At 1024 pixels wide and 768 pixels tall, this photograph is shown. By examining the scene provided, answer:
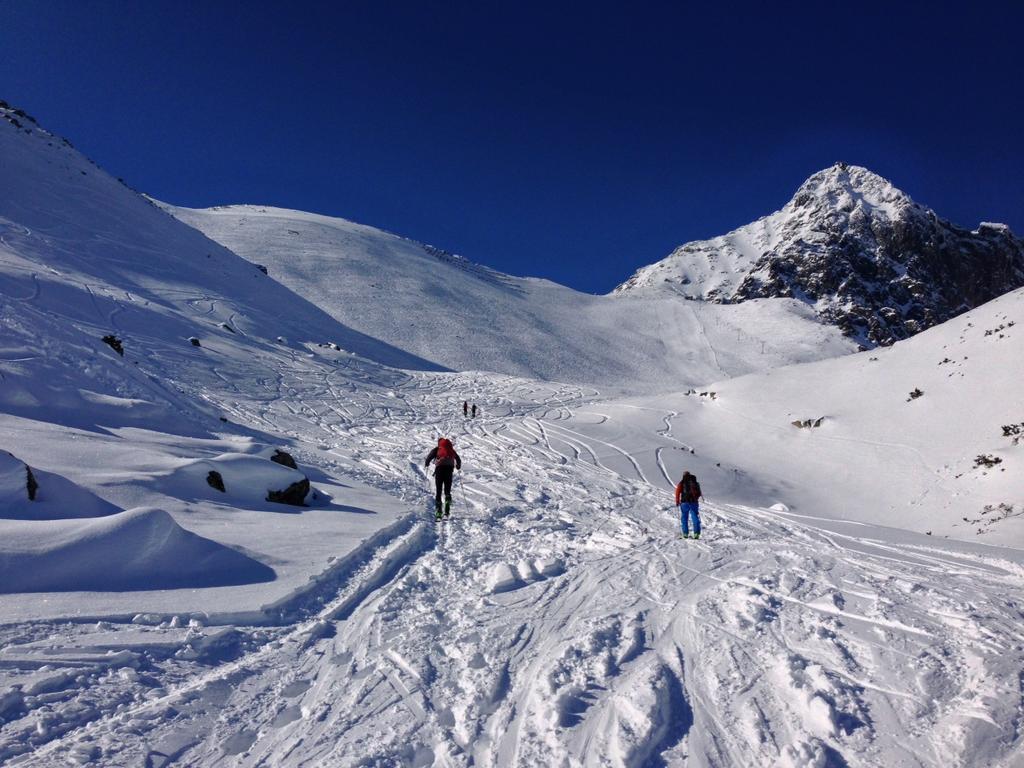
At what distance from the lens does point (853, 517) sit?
16250mm

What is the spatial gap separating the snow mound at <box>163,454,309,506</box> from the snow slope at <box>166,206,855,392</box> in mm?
38251

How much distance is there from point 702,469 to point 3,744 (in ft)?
61.3

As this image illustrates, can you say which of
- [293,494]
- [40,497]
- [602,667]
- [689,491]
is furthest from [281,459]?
[602,667]

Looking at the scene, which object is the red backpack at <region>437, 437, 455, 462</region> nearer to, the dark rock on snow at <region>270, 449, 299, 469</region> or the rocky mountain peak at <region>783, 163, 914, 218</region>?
the dark rock on snow at <region>270, 449, 299, 469</region>

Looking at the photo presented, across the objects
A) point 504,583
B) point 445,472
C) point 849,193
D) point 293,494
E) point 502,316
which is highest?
point 849,193

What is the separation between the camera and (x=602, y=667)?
4.73 m

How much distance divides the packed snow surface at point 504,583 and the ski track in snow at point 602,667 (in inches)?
1.1

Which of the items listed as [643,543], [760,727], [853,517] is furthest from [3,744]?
[853,517]

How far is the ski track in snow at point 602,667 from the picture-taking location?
370 cm

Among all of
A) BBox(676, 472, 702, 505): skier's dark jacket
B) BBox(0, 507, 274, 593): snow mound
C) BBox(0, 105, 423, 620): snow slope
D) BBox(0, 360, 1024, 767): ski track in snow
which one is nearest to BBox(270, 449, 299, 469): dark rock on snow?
BBox(0, 105, 423, 620): snow slope

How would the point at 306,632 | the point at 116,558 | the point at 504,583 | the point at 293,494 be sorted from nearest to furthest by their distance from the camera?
the point at 306,632
the point at 116,558
the point at 504,583
the point at 293,494

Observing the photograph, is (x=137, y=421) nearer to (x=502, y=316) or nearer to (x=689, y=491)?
(x=689, y=491)

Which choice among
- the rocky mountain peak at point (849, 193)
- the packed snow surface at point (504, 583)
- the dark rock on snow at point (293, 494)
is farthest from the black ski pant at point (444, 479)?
the rocky mountain peak at point (849, 193)

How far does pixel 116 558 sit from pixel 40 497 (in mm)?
2024
